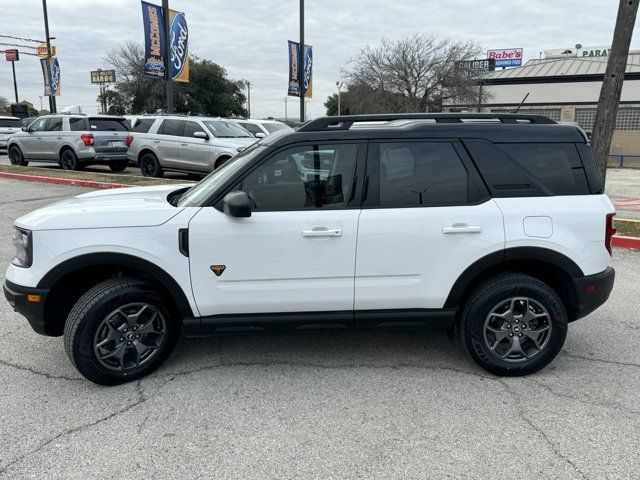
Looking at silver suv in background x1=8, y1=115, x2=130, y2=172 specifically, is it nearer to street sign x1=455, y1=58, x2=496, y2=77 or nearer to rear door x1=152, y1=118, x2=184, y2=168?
rear door x1=152, y1=118, x2=184, y2=168

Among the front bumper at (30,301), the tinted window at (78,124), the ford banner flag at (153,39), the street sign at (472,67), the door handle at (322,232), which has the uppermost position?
the street sign at (472,67)

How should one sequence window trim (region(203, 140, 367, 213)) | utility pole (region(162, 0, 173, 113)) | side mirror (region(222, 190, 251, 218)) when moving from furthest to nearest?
utility pole (region(162, 0, 173, 113)), window trim (region(203, 140, 367, 213)), side mirror (region(222, 190, 251, 218))

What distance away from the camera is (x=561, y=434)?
9.59 feet

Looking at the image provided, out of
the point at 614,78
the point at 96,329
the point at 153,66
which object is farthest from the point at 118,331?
the point at 153,66

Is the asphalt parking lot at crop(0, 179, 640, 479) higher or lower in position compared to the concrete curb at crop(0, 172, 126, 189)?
lower

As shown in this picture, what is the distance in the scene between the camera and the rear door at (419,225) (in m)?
3.41

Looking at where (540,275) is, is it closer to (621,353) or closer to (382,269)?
(621,353)

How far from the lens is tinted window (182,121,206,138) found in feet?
43.7

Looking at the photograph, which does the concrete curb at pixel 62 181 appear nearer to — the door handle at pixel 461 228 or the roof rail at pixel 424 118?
the roof rail at pixel 424 118

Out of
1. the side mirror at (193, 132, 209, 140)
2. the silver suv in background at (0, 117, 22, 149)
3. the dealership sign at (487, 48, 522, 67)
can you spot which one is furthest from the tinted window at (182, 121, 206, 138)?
the dealership sign at (487, 48, 522, 67)

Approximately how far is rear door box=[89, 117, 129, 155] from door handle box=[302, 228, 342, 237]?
1344 cm

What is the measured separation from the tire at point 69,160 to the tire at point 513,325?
48.4 ft

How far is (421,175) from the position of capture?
352 centimetres

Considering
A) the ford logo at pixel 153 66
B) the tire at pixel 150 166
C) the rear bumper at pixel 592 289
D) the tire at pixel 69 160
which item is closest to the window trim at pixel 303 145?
the rear bumper at pixel 592 289
